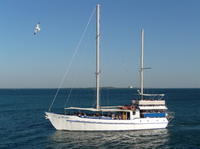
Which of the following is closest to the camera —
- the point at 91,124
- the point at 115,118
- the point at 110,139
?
the point at 110,139

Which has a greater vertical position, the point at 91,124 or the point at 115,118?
the point at 115,118

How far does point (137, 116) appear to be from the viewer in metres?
47.3

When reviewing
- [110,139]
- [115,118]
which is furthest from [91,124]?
[110,139]

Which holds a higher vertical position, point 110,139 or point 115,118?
point 115,118

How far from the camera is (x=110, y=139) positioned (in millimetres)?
40938

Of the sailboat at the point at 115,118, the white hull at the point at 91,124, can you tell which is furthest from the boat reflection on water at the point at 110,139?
the sailboat at the point at 115,118

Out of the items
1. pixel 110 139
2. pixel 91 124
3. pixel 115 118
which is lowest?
pixel 110 139

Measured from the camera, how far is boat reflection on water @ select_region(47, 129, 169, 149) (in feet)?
125

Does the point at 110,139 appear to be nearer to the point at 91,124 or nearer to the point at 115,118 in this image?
the point at 91,124

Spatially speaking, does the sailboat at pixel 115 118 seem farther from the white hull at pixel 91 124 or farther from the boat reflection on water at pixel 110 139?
the boat reflection on water at pixel 110 139

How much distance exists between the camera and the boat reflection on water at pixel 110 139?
38.1 m

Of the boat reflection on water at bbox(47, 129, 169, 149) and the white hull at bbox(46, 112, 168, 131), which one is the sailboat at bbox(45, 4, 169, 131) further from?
the boat reflection on water at bbox(47, 129, 169, 149)

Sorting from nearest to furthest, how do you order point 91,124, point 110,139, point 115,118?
point 110,139 → point 91,124 → point 115,118

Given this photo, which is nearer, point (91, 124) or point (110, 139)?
point (110, 139)
